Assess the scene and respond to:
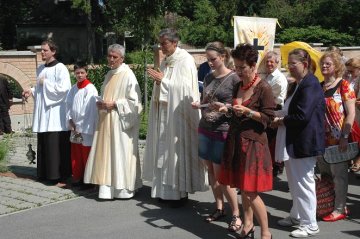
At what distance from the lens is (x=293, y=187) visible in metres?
5.18

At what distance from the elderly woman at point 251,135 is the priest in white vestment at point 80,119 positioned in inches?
111

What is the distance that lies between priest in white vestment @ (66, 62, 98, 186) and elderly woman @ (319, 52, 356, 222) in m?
3.19

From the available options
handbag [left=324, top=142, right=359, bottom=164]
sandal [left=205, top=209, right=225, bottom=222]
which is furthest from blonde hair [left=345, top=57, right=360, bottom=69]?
sandal [left=205, top=209, right=225, bottom=222]

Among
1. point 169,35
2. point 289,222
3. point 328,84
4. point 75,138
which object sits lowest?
point 289,222

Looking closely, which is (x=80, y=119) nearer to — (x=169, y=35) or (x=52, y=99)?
(x=52, y=99)

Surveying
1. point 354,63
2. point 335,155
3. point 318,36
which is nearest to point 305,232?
point 335,155

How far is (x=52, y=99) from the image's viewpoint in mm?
7516

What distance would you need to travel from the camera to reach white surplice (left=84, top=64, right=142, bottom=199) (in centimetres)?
660

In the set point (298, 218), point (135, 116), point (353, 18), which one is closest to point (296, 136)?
point (298, 218)

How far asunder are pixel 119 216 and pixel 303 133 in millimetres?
2408

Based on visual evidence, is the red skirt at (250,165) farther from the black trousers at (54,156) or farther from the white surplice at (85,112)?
the black trousers at (54,156)

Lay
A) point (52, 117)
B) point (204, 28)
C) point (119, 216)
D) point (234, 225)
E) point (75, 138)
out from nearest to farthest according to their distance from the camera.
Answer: point (234, 225) < point (119, 216) < point (75, 138) < point (52, 117) < point (204, 28)

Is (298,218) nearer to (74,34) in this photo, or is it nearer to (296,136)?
(296,136)

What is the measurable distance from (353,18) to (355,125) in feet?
87.7
